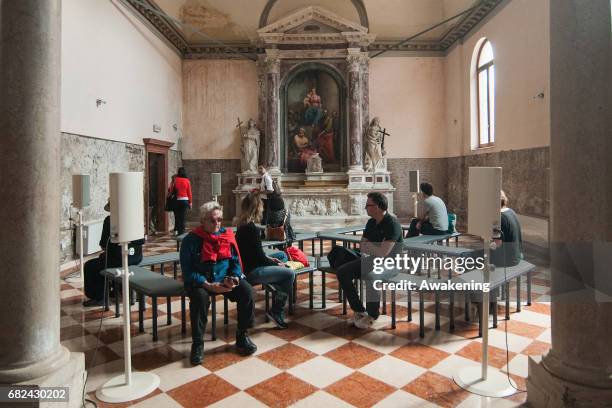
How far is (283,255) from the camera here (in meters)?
4.82

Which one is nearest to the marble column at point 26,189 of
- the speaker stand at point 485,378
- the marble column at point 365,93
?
the speaker stand at point 485,378

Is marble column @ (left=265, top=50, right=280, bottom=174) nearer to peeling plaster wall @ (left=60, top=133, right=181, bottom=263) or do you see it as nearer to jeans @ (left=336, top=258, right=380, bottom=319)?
peeling plaster wall @ (left=60, top=133, right=181, bottom=263)

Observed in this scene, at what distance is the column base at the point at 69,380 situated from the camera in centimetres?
256

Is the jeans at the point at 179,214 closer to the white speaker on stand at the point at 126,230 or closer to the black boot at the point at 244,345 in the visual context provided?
the black boot at the point at 244,345

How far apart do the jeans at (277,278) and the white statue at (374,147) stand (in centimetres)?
933

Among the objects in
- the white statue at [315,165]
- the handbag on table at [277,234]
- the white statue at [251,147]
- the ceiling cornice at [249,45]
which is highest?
the ceiling cornice at [249,45]

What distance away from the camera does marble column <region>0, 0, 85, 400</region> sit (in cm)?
253

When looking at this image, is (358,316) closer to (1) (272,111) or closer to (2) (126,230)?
(2) (126,230)

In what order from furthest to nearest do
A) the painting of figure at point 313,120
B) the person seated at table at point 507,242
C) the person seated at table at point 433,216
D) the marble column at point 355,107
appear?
the painting of figure at point 313,120
the marble column at point 355,107
the person seated at table at point 433,216
the person seated at table at point 507,242

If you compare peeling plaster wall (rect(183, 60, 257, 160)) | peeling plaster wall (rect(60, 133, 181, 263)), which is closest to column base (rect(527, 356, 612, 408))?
peeling plaster wall (rect(60, 133, 181, 263))

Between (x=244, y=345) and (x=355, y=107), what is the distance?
1054 centimetres

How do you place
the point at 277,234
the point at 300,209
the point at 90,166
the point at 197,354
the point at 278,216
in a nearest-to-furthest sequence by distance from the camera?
the point at 197,354 → the point at 277,234 → the point at 278,216 → the point at 90,166 → the point at 300,209

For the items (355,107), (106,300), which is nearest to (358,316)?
(106,300)

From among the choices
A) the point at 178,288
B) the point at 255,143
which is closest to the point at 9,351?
the point at 178,288
